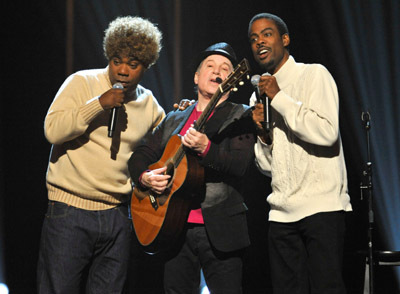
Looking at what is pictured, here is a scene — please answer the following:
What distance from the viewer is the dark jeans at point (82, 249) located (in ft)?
9.14

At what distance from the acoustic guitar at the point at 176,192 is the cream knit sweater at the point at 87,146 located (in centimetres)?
27

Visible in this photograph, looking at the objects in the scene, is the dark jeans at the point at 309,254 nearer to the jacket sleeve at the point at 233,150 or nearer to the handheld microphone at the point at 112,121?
the jacket sleeve at the point at 233,150

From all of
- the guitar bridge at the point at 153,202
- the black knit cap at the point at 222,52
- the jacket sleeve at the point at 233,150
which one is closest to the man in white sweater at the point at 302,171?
the jacket sleeve at the point at 233,150

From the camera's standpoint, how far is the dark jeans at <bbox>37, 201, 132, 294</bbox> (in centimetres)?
279

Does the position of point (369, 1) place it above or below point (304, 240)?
above

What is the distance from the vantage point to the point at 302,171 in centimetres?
246

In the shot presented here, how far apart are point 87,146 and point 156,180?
476 millimetres

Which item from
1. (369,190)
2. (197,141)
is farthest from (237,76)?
(369,190)

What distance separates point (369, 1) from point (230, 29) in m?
1.33

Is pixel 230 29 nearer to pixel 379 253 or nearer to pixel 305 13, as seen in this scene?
pixel 305 13

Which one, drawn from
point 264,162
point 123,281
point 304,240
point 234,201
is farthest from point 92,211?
point 304,240

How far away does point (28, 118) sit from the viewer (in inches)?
172

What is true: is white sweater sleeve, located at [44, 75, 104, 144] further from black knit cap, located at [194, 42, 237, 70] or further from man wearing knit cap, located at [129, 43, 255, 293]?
black knit cap, located at [194, 42, 237, 70]

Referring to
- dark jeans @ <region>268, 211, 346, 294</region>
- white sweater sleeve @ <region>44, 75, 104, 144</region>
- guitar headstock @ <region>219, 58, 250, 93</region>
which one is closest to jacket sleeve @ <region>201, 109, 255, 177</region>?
guitar headstock @ <region>219, 58, 250, 93</region>
